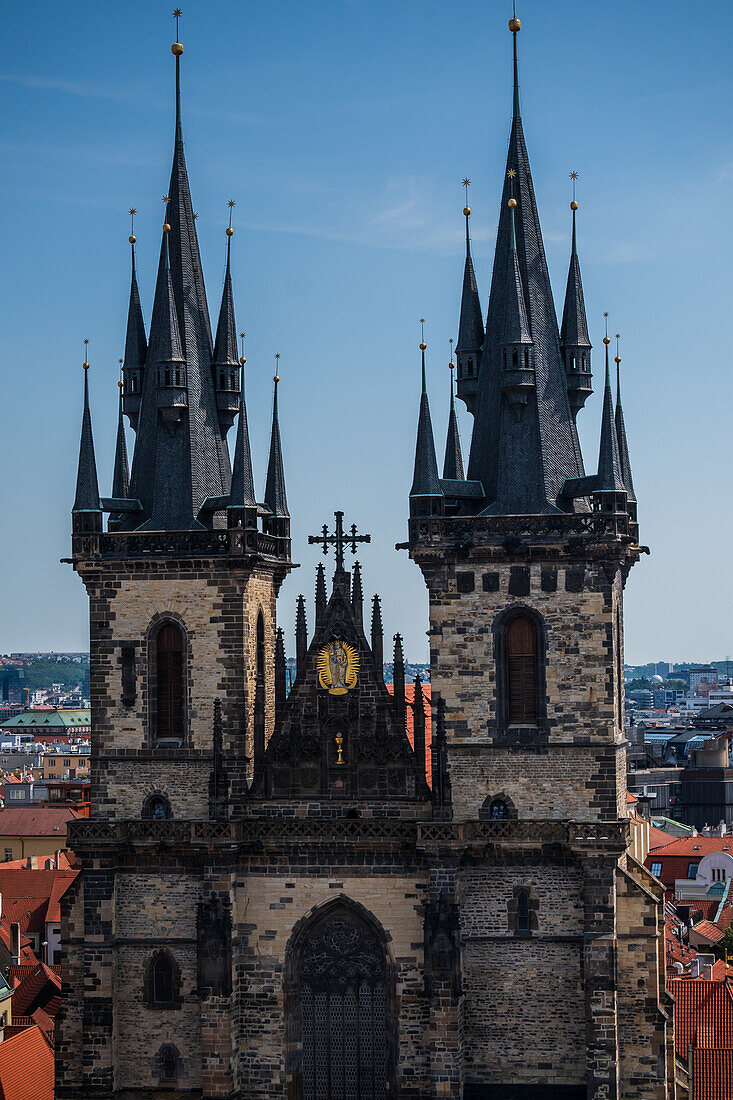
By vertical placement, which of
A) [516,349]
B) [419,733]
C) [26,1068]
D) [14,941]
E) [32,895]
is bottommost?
[26,1068]

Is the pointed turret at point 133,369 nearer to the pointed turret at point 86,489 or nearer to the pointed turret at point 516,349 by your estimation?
the pointed turret at point 86,489

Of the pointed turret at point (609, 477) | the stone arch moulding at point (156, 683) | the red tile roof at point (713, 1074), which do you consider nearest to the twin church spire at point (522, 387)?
the pointed turret at point (609, 477)

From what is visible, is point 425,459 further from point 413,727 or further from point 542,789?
point 542,789

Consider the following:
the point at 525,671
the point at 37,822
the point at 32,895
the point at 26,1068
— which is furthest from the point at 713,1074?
the point at 37,822

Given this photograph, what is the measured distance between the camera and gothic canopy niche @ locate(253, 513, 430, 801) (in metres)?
49.8

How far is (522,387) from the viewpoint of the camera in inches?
2007

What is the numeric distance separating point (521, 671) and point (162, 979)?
1347 centimetres

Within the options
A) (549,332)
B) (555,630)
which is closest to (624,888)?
(555,630)

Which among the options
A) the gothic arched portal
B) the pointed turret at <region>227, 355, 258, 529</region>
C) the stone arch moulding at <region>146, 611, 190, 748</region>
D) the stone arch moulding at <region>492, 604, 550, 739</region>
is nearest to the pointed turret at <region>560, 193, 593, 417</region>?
the stone arch moulding at <region>492, 604, 550, 739</region>

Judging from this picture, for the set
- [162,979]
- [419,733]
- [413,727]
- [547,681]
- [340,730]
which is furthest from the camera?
[413,727]

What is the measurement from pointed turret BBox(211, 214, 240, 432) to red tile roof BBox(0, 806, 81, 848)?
278 ft

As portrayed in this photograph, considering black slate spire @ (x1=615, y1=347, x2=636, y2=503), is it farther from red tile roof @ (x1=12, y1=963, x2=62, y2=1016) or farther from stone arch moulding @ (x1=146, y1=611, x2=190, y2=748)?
red tile roof @ (x1=12, y1=963, x2=62, y2=1016)

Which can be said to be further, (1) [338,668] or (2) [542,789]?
(1) [338,668]

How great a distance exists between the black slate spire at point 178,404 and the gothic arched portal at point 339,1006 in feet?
40.5
